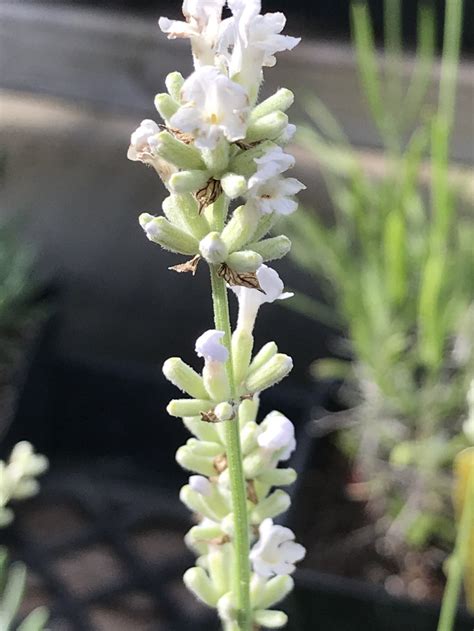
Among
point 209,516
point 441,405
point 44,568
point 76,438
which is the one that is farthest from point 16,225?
point 209,516

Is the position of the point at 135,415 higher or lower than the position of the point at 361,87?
lower

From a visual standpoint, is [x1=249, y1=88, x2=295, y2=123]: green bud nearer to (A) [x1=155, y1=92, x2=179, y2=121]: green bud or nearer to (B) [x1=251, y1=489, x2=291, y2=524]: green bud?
(A) [x1=155, y1=92, x2=179, y2=121]: green bud

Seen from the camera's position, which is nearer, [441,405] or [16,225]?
[441,405]

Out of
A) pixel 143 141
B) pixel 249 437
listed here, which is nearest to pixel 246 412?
pixel 249 437

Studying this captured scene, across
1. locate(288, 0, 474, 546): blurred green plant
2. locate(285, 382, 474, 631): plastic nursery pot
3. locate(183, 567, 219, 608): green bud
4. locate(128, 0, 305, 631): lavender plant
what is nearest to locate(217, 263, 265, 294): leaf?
locate(128, 0, 305, 631): lavender plant

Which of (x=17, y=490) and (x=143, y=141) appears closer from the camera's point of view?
(x=143, y=141)

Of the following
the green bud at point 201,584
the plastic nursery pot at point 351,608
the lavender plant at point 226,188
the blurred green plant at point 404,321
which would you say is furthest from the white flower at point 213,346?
the plastic nursery pot at point 351,608

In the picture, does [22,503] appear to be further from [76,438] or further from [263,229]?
[263,229]

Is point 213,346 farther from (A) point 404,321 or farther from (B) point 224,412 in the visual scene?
(A) point 404,321
